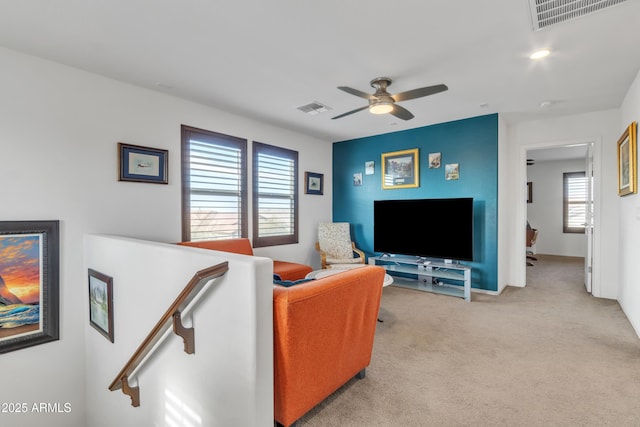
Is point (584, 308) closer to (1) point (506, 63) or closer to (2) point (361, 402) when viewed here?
(1) point (506, 63)

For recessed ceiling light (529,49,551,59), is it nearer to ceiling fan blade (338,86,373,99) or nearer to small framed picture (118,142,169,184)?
ceiling fan blade (338,86,373,99)

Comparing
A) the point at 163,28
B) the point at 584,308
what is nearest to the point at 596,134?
the point at 584,308

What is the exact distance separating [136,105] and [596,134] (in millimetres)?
5891

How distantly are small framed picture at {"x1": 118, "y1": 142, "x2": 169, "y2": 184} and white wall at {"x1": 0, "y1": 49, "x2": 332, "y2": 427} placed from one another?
71 mm

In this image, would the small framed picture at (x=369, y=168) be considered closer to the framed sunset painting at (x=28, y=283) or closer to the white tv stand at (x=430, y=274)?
the white tv stand at (x=430, y=274)

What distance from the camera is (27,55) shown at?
264 cm

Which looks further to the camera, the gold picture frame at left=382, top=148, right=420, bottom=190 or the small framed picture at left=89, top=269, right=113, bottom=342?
the gold picture frame at left=382, top=148, right=420, bottom=190

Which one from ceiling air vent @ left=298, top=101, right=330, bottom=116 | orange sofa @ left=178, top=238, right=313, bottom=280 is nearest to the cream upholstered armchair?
orange sofa @ left=178, top=238, right=313, bottom=280

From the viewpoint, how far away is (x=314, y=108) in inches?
160

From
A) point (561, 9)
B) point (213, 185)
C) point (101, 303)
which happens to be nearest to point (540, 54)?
point (561, 9)

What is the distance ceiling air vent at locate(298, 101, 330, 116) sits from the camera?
3914mm

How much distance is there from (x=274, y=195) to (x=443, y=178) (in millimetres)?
2684

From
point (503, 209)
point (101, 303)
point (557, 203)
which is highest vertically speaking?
point (557, 203)

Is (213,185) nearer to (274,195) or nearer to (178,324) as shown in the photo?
(274,195)
